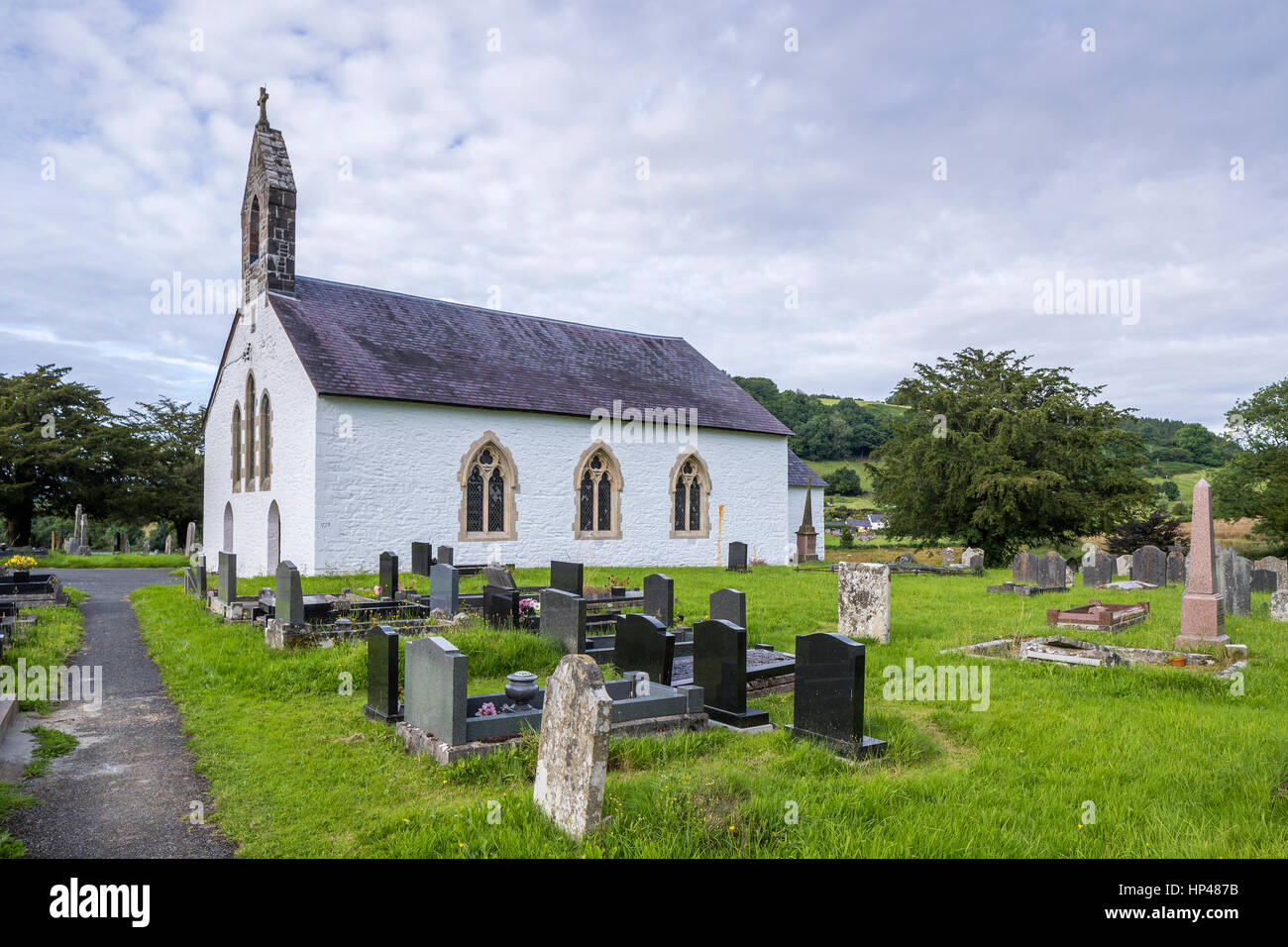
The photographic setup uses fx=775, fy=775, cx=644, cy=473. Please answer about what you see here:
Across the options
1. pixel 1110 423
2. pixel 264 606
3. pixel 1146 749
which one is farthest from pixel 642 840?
pixel 1110 423

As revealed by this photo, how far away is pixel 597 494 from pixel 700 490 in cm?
388

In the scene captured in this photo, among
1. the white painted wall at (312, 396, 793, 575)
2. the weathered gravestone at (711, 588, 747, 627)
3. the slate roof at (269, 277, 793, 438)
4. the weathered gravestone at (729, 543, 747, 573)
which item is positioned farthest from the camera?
the weathered gravestone at (729, 543, 747, 573)

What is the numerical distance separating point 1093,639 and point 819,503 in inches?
856

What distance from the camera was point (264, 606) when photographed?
11844mm

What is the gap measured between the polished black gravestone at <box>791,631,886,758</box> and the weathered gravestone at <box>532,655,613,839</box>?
2.38 meters

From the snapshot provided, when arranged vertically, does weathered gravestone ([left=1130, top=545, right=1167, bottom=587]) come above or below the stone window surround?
below

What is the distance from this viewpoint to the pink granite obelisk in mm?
10180

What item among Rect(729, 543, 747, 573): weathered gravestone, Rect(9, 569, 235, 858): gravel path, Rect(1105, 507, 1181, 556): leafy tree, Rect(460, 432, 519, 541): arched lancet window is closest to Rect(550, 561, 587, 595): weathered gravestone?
Rect(9, 569, 235, 858): gravel path

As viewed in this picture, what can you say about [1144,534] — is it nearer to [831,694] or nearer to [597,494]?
[597,494]

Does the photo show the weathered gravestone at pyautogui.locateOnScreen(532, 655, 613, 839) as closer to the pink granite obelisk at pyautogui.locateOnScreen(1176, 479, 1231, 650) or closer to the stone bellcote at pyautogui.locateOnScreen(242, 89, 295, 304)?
the pink granite obelisk at pyautogui.locateOnScreen(1176, 479, 1231, 650)

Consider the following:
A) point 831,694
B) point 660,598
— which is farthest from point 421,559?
point 831,694

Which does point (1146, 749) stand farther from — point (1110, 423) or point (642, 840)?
point (1110, 423)

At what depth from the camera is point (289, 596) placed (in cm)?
1028

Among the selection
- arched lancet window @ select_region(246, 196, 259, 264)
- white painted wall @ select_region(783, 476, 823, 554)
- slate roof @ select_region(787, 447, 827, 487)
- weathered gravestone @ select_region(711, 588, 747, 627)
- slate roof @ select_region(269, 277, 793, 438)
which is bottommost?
weathered gravestone @ select_region(711, 588, 747, 627)
